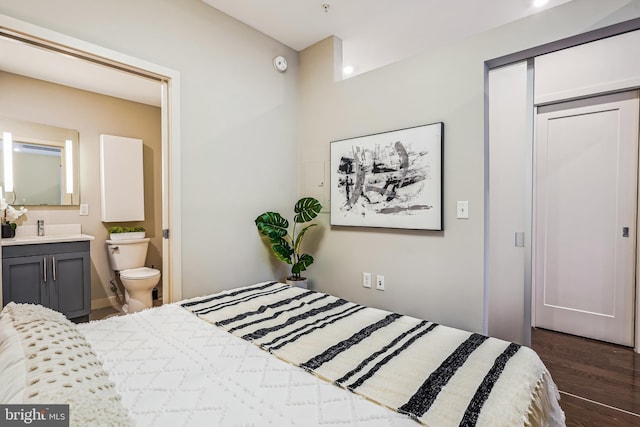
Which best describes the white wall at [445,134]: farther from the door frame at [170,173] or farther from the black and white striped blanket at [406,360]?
the door frame at [170,173]

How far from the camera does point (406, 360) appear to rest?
47.3 inches

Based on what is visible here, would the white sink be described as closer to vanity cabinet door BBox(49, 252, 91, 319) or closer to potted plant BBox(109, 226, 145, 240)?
vanity cabinet door BBox(49, 252, 91, 319)

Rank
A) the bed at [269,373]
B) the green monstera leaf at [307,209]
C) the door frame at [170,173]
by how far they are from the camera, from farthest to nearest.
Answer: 1. the green monstera leaf at [307,209]
2. the door frame at [170,173]
3. the bed at [269,373]

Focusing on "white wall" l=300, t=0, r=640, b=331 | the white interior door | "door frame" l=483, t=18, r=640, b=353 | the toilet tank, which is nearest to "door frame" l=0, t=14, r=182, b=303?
"white wall" l=300, t=0, r=640, b=331

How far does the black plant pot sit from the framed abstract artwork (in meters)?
2.82

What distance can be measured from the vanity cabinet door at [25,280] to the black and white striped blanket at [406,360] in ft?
5.40

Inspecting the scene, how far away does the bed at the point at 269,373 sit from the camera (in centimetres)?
86

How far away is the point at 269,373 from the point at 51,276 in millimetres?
2585

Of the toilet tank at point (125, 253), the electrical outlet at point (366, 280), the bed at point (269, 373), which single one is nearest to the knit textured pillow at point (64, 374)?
the bed at point (269, 373)

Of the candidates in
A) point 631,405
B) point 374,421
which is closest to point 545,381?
point 374,421

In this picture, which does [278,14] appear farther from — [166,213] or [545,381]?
[545,381]

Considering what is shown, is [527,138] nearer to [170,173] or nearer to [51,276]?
[170,173]

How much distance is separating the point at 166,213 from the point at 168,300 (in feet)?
2.14

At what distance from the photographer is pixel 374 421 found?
87 cm
